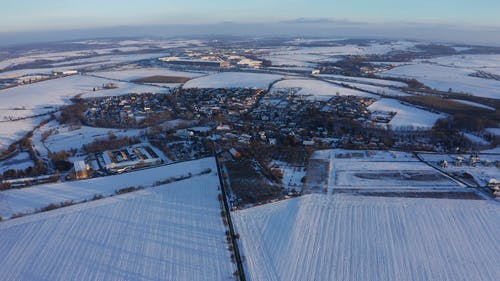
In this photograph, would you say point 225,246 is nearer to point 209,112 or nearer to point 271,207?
point 271,207

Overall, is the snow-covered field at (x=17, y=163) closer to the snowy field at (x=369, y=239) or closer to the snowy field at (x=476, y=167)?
the snowy field at (x=369, y=239)

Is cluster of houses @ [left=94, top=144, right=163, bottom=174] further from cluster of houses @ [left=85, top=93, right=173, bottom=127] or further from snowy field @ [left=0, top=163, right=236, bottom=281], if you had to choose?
cluster of houses @ [left=85, top=93, right=173, bottom=127]

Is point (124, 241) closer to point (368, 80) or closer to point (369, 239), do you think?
point (369, 239)

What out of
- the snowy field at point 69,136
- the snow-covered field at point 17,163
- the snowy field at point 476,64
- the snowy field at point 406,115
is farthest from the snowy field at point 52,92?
the snowy field at point 476,64

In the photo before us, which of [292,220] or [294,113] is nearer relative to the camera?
[292,220]

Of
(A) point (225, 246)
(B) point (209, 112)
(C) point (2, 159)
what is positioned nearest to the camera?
(A) point (225, 246)

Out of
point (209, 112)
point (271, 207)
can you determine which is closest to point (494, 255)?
point (271, 207)
